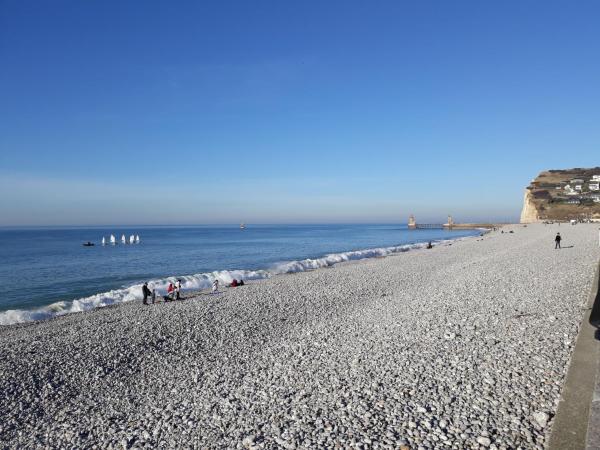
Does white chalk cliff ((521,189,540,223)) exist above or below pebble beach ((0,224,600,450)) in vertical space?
above

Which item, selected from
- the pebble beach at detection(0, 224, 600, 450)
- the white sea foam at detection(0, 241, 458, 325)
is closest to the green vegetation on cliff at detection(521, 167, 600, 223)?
the white sea foam at detection(0, 241, 458, 325)

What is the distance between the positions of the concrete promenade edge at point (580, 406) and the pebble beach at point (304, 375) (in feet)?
1.00

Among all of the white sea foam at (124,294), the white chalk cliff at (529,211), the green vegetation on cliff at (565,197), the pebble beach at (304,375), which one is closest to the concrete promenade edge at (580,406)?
the pebble beach at (304,375)

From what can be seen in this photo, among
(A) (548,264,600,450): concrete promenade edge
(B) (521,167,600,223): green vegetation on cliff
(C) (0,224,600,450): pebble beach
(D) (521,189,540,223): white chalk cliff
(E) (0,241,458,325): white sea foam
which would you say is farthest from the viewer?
(D) (521,189,540,223): white chalk cliff

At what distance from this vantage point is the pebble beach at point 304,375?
18.1 ft

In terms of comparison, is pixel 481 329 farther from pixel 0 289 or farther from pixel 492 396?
pixel 0 289

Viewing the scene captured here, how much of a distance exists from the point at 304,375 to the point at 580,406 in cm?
456

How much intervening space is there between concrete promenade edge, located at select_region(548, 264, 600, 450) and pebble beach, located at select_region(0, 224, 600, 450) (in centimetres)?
31

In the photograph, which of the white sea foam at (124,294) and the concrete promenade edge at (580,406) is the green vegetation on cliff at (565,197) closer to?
the white sea foam at (124,294)

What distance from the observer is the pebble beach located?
5.52 m

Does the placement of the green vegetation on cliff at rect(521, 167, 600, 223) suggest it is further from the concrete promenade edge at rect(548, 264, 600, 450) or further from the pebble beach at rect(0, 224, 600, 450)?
the concrete promenade edge at rect(548, 264, 600, 450)

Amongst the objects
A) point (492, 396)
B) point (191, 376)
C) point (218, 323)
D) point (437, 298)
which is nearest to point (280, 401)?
point (191, 376)

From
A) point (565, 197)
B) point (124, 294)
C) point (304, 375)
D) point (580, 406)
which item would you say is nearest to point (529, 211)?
point (565, 197)

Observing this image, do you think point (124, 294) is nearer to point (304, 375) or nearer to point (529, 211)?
point (304, 375)
